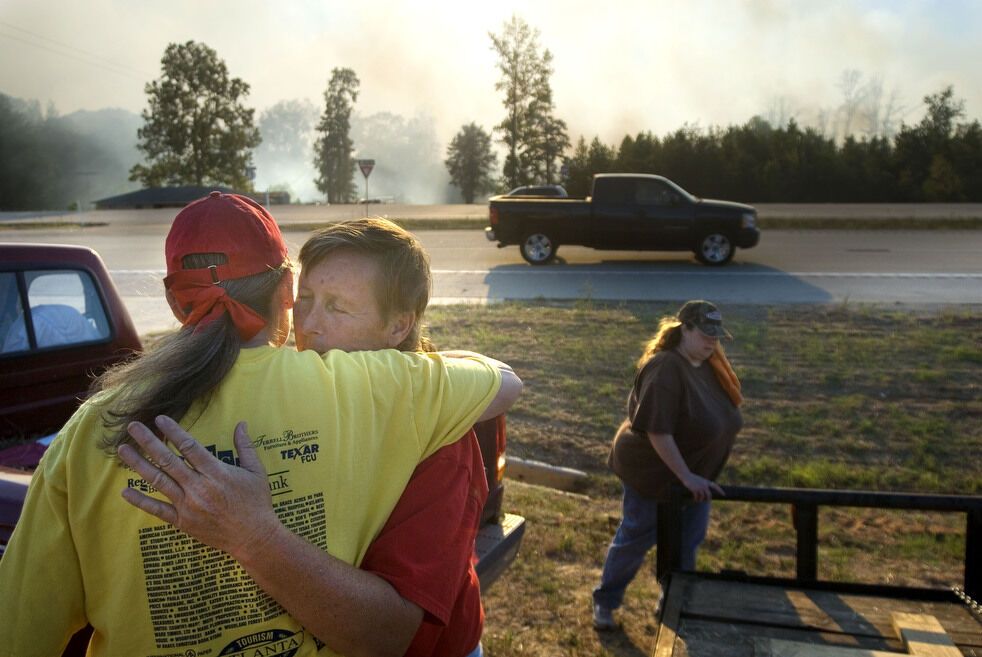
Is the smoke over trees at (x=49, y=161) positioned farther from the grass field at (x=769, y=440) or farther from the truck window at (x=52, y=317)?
the truck window at (x=52, y=317)

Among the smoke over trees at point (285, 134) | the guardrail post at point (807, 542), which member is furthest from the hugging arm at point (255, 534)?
the smoke over trees at point (285, 134)

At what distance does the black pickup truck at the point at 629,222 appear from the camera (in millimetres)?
17234

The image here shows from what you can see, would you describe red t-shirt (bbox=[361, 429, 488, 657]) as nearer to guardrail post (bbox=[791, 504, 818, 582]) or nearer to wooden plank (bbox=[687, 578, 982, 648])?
wooden plank (bbox=[687, 578, 982, 648])

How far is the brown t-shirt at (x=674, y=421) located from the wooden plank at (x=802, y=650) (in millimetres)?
1295

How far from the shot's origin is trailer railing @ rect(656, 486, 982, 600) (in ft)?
10.3

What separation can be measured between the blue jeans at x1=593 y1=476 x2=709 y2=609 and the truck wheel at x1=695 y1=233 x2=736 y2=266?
534 inches

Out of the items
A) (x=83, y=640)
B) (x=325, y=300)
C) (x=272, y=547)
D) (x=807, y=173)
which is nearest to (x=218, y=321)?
(x=325, y=300)

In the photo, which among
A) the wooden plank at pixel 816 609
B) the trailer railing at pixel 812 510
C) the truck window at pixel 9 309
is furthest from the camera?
the truck window at pixel 9 309

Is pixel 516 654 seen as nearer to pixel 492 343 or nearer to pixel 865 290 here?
pixel 492 343

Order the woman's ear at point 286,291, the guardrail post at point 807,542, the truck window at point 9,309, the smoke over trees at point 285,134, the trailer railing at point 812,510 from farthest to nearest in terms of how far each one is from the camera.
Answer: the smoke over trees at point 285,134
the truck window at point 9,309
the guardrail post at point 807,542
the trailer railing at point 812,510
the woman's ear at point 286,291

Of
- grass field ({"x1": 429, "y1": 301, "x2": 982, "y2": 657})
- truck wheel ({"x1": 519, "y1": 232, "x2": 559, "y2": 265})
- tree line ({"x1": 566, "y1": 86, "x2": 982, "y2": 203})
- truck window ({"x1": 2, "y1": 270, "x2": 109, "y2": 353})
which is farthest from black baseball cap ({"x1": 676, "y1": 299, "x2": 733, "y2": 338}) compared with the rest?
tree line ({"x1": 566, "y1": 86, "x2": 982, "y2": 203})

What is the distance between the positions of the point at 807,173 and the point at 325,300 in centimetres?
4125

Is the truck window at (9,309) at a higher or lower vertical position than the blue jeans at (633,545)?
higher

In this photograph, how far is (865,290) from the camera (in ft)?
42.9
